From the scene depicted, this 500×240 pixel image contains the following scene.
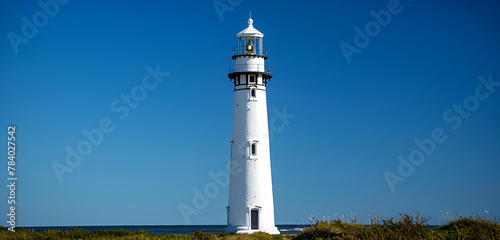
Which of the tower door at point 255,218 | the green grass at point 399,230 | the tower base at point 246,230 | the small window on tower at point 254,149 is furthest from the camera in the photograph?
the small window on tower at point 254,149

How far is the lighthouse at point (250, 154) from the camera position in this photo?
3962cm

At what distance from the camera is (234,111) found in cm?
4134

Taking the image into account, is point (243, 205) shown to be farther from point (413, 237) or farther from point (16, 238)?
point (413, 237)

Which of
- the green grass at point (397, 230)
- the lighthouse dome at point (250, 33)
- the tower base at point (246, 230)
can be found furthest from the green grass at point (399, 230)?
the lighthouse dome at point (250, 33)

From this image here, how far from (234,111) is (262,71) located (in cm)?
333

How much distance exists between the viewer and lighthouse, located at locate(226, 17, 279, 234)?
1560 inches

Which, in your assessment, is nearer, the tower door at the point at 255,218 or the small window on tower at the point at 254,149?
the tower door at the point at 255,218

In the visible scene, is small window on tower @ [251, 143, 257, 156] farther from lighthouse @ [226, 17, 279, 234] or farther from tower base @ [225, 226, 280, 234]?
tower base @ [225, 226, 280, 234]

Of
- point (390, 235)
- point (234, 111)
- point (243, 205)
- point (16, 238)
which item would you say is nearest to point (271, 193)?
point (243, 205)

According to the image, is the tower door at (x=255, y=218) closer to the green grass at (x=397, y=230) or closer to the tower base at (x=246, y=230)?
the tower base at (x=246, y=230)

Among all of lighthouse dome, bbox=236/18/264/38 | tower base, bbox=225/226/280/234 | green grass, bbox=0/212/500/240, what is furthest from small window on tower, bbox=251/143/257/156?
green grass, bbox=0/212/500/240

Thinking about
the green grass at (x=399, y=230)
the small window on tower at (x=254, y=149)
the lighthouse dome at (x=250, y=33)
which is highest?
the lighthouse dome at (x=250, y=33)

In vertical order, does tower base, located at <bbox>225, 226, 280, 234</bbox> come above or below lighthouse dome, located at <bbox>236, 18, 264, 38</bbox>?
below

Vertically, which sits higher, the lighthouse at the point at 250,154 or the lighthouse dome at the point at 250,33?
the lighthouse dome at the point at 250,33
